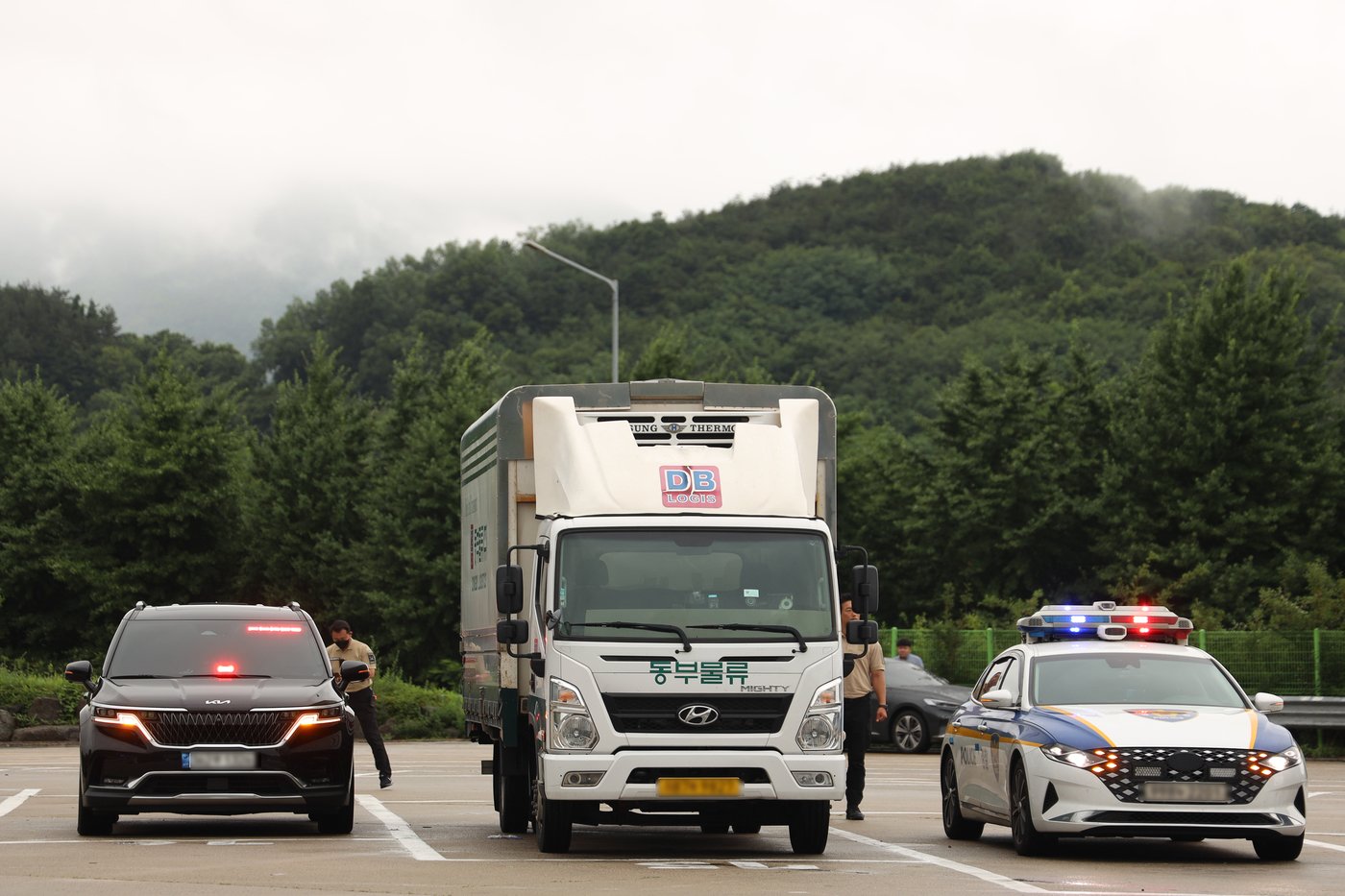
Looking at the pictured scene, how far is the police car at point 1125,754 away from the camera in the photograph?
14.2 m

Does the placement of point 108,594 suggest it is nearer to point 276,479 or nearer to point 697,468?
point 276,479

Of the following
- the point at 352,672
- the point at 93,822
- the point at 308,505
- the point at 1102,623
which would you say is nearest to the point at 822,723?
the point at 1102,623

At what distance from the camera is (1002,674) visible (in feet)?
54.7

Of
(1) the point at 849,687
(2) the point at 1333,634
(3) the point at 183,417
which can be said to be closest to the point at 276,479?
(3) the point at 183,417

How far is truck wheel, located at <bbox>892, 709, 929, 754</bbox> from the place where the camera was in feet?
106

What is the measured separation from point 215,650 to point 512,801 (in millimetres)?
2849

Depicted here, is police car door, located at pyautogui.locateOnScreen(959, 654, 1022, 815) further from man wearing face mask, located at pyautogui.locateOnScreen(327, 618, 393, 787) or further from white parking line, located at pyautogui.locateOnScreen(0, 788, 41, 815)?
white parking line, located at pyautogui.locateOnScreen(0, 788, 41, 815)

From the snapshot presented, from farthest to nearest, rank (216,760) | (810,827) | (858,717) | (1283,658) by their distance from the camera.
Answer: (1283,658)
(858,717)
(216,760)
(810,827)

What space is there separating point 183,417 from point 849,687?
44.6 meters

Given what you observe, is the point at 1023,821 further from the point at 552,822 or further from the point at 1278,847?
the point at 552,822

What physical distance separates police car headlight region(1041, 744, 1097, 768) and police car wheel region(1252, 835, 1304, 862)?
54.2 inches

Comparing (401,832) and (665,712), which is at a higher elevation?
(665,712)

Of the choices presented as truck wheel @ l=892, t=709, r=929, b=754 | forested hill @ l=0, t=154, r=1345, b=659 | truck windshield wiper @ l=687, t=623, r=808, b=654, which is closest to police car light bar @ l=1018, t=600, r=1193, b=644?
truck windshield wiper @ l=687, t=623, r=808, b=654

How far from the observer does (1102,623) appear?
1678cm
